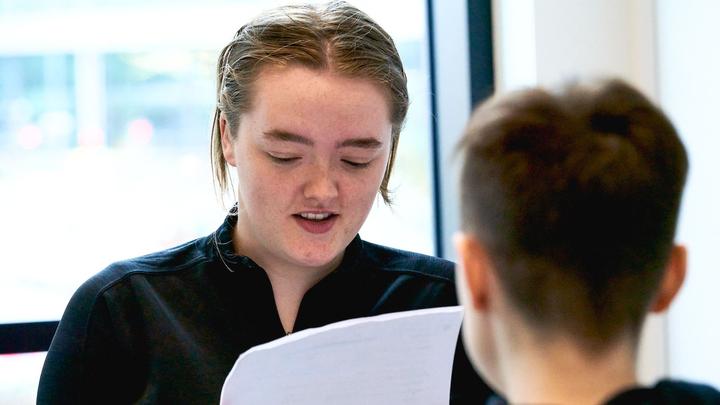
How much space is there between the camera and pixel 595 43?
Result: 6.48 feet

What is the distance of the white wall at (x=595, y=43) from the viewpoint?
6.37ft

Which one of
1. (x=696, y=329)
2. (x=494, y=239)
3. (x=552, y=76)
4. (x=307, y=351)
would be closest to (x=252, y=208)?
(x=307, y=351)

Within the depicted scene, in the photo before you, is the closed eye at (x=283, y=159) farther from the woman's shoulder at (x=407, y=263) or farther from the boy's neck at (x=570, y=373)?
the boy's neck at (x=570, y=373)

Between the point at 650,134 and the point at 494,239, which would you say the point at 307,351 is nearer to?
the point at 494,239

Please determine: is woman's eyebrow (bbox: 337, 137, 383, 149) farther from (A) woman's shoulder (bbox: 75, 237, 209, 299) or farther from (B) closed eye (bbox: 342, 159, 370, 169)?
(A) woman's shoulder (bbox: 75, 237, 209, 299)

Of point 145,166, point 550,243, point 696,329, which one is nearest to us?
point 550,243

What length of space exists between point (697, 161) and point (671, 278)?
41.4 inches

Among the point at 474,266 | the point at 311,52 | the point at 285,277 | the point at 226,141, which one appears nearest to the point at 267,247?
the point at 285,277

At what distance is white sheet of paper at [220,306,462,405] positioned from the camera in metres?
1.08

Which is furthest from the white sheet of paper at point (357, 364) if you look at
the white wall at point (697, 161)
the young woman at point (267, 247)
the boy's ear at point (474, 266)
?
the white wall at point (697, 161)

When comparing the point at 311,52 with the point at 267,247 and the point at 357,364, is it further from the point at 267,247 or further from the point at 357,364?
the point at 357,364

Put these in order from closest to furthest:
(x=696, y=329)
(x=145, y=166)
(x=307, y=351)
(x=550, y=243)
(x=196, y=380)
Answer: (x=550, y=243), (x=307, y=351), (x=196, y=380), (x=696, y=329), (x=145, y=166)

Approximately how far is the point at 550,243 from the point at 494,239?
5 centimetres

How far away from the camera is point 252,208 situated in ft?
4.47
